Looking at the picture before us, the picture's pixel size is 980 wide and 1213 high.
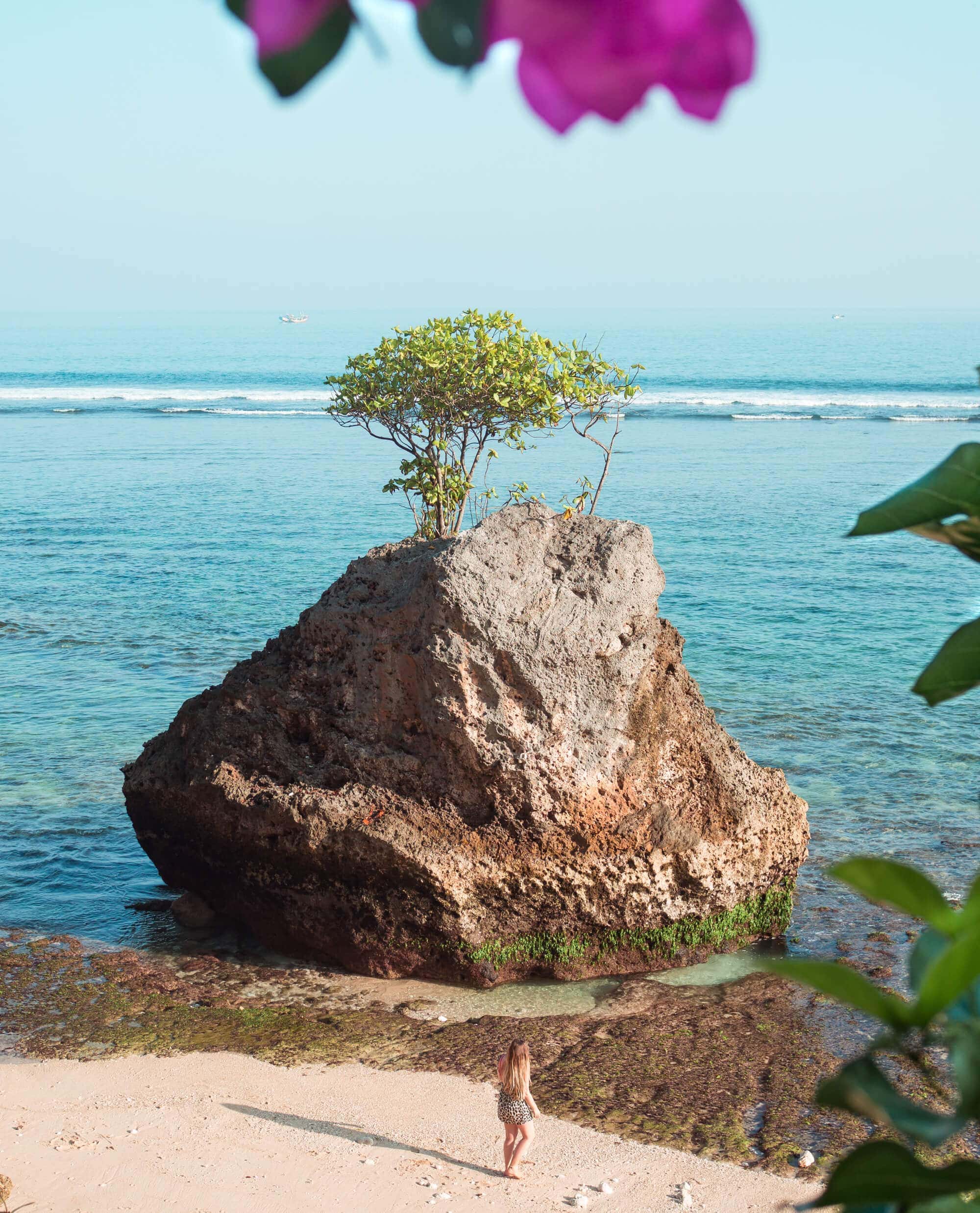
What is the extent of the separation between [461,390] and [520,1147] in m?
9.50

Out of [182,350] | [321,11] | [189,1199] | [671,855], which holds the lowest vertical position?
[189,1199]

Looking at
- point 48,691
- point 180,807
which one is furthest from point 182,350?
point 180,807

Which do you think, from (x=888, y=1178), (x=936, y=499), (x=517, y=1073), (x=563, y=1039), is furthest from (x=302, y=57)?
(x=563, y=1039)

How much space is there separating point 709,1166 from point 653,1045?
1.60 meters

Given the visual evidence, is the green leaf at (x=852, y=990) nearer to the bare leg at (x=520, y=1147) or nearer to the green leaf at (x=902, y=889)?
the green leaf at (x=902, y=889)

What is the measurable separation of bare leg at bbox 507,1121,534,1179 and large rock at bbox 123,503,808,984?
2.25 meters

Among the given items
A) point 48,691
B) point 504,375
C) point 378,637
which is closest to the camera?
point 378,637

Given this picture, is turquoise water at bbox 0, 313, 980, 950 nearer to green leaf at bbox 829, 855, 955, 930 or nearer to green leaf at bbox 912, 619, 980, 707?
green leaf at bbox 912, 619, 980, 707

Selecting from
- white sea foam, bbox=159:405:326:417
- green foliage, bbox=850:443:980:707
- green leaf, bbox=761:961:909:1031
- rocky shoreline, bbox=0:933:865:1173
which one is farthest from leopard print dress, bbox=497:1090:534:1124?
white sea foam, bbox=159:405:326:417

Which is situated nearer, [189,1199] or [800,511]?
[189,1199]

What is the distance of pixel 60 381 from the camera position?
76.4 m

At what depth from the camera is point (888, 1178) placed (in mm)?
813

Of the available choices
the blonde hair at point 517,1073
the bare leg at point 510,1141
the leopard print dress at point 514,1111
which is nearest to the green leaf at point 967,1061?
the blonde hair at point 517,1073

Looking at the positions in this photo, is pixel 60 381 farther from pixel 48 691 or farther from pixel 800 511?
pixel 48 691
